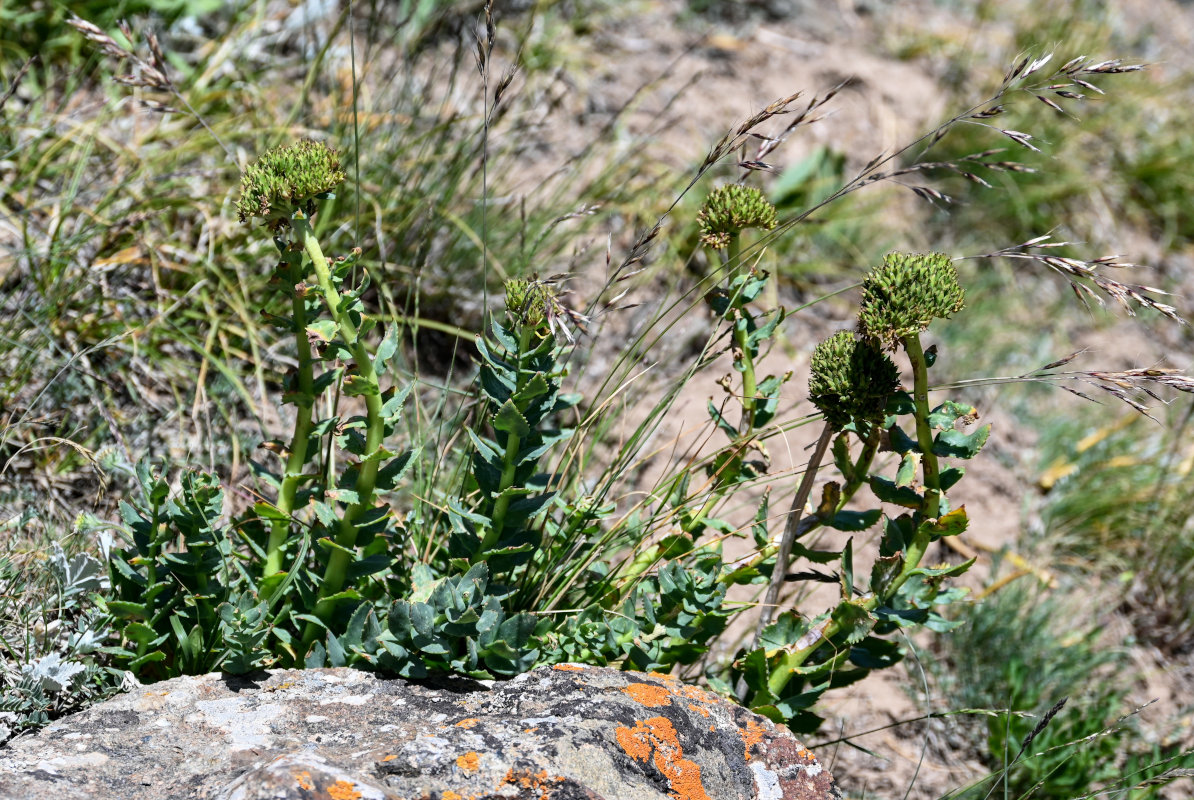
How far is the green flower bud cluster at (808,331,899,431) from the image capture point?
1.79m

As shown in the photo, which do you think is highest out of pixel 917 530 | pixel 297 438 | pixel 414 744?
pixel 917 530

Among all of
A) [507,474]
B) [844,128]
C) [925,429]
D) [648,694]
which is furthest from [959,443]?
[844,128]

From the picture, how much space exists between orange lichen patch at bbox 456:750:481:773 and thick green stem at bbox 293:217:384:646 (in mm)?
486

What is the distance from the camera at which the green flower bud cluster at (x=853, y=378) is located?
1.79 m

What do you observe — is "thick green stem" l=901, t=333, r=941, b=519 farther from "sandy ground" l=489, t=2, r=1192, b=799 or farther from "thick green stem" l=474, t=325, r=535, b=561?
"sandy ground" l=489, t=2, r=1192, b=799

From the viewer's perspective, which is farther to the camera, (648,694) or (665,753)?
(648,694)

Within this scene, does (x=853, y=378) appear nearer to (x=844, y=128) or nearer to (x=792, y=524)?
(x=792, y=524)

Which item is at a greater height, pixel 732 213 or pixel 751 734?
pixel 732 213

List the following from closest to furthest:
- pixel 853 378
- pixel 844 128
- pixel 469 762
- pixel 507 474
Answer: pixel 469 762
pixel 853 378
pixel 507 474
pixel 844 128

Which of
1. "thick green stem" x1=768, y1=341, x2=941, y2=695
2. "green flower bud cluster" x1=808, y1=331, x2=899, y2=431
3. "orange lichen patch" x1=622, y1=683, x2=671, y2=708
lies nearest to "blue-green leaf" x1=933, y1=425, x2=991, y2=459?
"thick green stem" x1=768, y1=341, x2=941, y2=695

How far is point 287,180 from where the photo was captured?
65.3 inches

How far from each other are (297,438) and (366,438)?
14 cm

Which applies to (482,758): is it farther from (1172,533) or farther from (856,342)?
(1172,533)

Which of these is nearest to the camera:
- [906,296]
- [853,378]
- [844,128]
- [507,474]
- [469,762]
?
[469,762]
